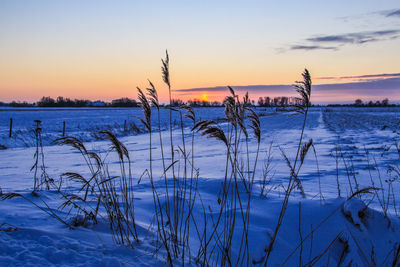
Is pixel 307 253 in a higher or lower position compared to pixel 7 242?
lower

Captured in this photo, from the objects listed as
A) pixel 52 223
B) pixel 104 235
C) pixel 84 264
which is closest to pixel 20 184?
pixel 52 223

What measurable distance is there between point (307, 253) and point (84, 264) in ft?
6.33

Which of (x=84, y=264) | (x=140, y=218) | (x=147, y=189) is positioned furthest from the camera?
(x=147, y=189)

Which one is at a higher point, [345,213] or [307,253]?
[345,213]

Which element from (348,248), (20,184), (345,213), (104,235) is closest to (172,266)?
(104,235)

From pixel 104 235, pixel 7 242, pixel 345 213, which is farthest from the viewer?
pixel 345 213

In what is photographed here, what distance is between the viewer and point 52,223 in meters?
2.48

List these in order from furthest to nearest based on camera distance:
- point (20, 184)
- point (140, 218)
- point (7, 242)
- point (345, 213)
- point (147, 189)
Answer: point (20, 184)
point (147, 189)
point (140, 218)
point (345, 213)
point (7, 242)

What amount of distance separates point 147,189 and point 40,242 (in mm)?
2322

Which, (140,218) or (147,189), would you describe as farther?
(147,189)

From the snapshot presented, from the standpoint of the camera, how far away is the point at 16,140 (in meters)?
15.9

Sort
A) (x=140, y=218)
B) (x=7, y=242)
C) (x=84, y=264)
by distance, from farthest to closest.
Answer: (x=140, y=218)
(x=7, y=242)
(x=84, y=264)

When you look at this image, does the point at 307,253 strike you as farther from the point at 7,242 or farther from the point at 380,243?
the point at 7,242

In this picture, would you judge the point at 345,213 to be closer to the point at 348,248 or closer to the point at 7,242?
the point at 348,248
